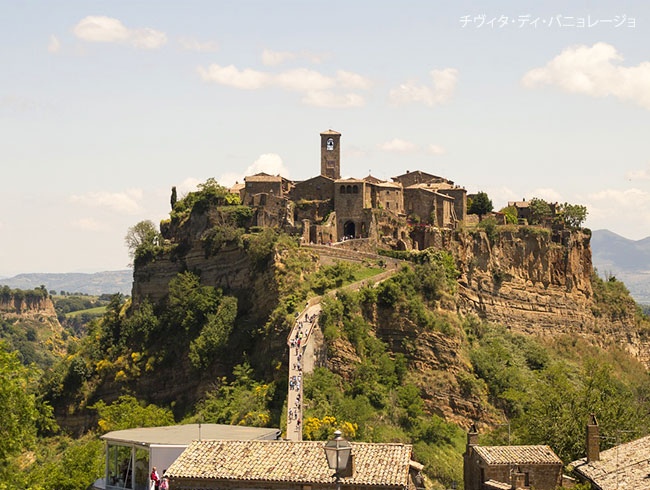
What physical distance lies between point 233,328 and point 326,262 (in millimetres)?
9347

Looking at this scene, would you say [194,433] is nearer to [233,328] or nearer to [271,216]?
[233,328]

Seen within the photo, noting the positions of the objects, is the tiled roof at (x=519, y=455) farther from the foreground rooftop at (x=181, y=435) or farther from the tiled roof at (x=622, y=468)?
the foreground rooftop at (x=181, y=435)

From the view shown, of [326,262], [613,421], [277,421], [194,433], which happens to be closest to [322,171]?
[326,262]

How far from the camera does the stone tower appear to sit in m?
92.4

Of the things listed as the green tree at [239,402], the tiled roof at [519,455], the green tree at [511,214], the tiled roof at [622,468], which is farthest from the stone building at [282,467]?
the green tree at [511,214]

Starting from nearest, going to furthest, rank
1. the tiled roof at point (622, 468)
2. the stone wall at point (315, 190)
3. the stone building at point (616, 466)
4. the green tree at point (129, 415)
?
the tiled roof at point (622, 468) → the stone building at point (616, 466) → the green tree at point (129, 415) → the stone wall at point (315, 190)

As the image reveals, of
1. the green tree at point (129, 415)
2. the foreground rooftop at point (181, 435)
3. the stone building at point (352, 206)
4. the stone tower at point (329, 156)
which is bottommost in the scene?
the green tree at point (129, 415)

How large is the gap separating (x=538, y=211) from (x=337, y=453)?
7407 cm

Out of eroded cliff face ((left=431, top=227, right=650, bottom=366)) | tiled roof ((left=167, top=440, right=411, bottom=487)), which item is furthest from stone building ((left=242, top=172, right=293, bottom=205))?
tiled roof ((left=167, top=440, right=411, bottom=487))

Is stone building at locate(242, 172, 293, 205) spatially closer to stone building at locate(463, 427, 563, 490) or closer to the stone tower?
the stone tower

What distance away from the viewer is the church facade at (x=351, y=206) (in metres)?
82.8

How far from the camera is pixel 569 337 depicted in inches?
3723

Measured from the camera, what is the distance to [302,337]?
6388 cm

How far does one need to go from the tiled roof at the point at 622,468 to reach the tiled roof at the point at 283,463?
816 cm
